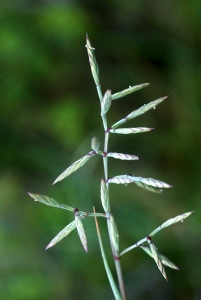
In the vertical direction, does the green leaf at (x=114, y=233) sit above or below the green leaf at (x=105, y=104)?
below

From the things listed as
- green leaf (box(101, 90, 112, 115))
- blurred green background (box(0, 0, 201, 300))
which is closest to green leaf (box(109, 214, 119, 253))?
green leaf (box(101, 90, 112, 115))

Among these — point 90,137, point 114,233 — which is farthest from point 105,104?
point 90,137

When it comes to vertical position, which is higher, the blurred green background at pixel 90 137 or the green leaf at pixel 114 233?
the blurred green background at pixel 90 137

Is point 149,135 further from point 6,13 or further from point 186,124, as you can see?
point 6,13

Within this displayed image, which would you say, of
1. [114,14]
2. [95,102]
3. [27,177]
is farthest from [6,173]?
[114,14]

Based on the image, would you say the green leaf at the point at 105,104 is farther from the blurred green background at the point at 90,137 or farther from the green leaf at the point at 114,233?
the blurred green background at the point at 90,137

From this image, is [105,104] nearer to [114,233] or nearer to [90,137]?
[114,233]

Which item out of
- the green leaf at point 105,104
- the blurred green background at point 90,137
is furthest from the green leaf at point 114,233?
the blurred green background at point 90,137

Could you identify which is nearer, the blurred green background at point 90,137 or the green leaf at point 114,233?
the green leaf at point 114,233

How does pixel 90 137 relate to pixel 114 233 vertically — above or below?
above
